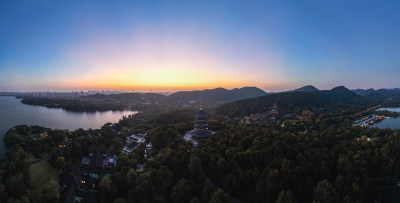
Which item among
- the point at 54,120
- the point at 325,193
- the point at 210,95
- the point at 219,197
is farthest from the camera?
the point at 210,95

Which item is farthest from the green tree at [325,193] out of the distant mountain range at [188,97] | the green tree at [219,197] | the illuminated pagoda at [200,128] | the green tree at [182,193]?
the distant mountain range at [188,97]

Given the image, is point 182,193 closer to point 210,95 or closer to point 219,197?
point 219,197

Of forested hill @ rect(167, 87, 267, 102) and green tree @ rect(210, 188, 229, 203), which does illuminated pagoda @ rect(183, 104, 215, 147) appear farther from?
forested hill @ rect(167, 87, 267, 102)

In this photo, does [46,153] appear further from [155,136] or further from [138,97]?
[138,97]

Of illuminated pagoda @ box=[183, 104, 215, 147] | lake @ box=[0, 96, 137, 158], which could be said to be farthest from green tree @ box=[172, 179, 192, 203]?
lake @ box=[0, 96, 137, 158]

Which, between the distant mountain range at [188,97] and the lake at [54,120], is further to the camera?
the distant mountain range at [188,97]

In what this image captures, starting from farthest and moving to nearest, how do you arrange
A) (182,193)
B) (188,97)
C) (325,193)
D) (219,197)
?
(188,97) → (182,193) → (219,197) → (325,193)

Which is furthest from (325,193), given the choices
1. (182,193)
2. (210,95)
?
(210,95)

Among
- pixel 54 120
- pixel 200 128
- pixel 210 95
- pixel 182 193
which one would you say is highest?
pixel 210 95

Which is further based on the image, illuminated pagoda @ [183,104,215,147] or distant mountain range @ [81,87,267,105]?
distant mountain range @ [81,87,267,105]

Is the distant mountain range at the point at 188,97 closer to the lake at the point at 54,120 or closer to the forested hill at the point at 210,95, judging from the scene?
the forested hill at the point at 210,95

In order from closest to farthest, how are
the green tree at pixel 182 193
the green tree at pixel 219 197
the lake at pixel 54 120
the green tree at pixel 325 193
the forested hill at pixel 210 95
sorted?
the green tree at pixel 325 193 → the green tree at pixel 219 197 → the green tree at pixel 182 193 → the lake at pixel 54 120 → the forested hill at pixel 210 95
